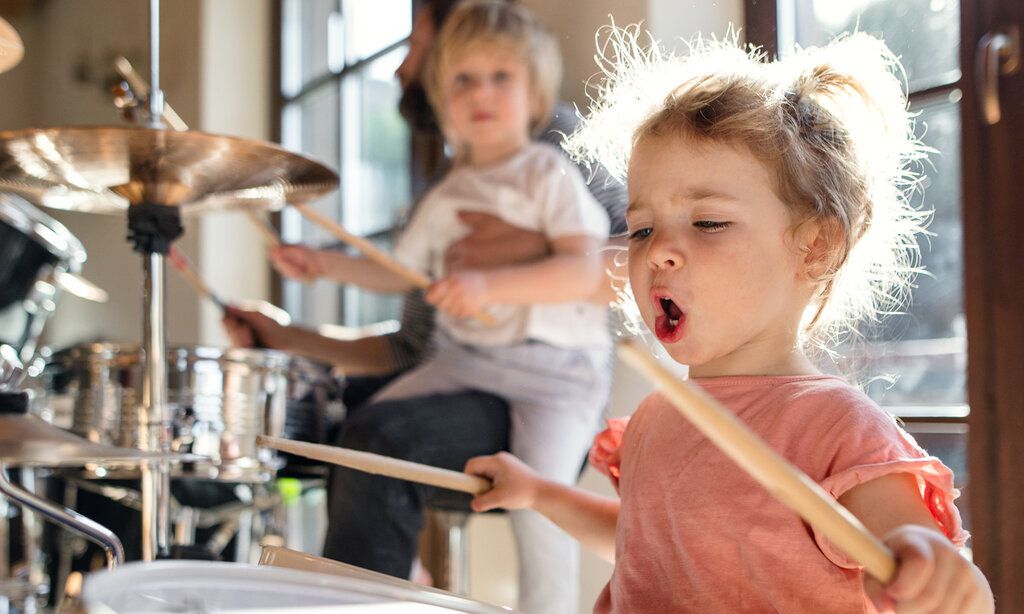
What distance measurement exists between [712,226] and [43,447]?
0.43 m

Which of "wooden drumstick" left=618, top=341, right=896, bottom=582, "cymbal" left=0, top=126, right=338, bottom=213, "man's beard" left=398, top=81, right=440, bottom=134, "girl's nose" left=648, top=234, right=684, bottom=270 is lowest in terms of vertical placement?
"wooden drumstick" left=618, top=341, right=896, bottom=582

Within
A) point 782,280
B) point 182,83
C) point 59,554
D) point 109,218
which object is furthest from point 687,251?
point 109,218

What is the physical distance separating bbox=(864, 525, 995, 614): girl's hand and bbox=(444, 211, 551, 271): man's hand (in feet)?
2.51

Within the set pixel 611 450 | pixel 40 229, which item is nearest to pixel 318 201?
pixel 40 229

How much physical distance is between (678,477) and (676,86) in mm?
251

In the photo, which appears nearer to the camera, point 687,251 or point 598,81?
point 687,251

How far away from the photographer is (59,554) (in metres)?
1.61

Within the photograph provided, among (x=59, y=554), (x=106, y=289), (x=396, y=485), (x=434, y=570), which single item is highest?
(x=106, y=289)

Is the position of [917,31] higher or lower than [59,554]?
higher

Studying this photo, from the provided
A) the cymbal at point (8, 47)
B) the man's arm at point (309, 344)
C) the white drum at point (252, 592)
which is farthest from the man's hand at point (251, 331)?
the white drum at point (252, 592)

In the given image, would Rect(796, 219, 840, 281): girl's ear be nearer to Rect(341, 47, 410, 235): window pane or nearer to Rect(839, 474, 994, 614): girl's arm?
Rect(839, 474, 994, 614): girl's arm

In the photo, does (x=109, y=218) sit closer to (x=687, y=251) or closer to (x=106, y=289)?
(x=106, y=289)

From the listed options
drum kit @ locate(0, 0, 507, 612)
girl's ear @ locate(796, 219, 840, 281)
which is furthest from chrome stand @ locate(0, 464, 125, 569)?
girl's ear @ locate(796, 219, 840, 281)

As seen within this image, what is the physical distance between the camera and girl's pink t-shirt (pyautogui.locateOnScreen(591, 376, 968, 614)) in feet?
1.80
